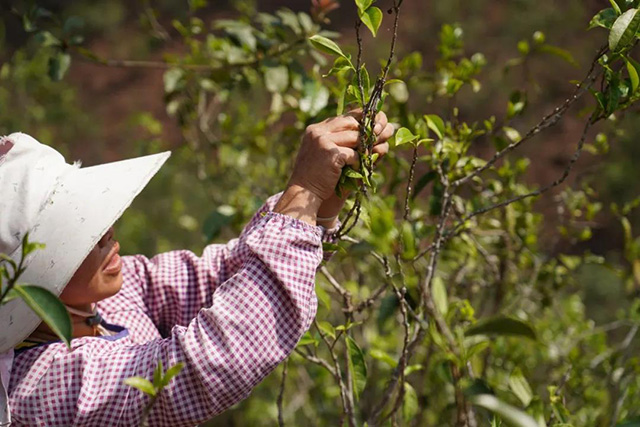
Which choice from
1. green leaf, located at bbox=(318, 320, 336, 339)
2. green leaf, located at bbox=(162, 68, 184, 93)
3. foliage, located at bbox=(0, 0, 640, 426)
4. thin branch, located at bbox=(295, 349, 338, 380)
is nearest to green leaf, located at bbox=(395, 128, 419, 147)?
foliage, located at bbox=(0, 0, 640, 426)

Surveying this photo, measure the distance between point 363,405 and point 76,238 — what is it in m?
1.36

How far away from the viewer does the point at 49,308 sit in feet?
2.91

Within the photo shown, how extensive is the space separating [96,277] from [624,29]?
2.83ft

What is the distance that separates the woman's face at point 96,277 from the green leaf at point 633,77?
2.77 ft

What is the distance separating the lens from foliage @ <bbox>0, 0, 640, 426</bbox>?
1.17 meters

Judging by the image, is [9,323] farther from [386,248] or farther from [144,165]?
[386,248]

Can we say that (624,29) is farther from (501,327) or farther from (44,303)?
(44,303)

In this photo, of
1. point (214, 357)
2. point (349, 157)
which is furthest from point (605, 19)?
point (214, 357)

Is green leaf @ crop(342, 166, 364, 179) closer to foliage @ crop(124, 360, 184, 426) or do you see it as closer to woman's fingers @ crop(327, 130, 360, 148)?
woman's fingers @ crop(327, 130, 360, 148)

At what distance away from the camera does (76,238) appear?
3.96 ft

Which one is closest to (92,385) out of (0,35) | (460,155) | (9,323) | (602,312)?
(9,323)

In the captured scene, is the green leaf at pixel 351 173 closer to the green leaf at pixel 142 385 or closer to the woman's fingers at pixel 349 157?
the woman's fingers at pixel 349 157

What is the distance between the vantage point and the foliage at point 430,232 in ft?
3.83

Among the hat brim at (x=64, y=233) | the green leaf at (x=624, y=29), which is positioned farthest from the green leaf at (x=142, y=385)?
the green leaf at (x=624, y=29)
